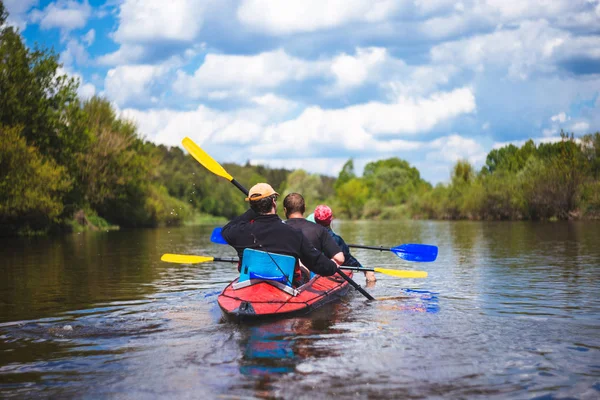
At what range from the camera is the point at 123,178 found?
39844mm

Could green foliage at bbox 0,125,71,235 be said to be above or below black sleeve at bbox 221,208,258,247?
above

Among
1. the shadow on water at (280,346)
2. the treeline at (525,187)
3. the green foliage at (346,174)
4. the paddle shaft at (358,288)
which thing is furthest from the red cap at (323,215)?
the green foliage at (346,174)

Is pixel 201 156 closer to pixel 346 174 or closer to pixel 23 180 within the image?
pixel 23 180

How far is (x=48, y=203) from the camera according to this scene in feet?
90.9

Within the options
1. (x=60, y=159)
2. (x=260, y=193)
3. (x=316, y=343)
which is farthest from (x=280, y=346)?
(x=60, y=159)

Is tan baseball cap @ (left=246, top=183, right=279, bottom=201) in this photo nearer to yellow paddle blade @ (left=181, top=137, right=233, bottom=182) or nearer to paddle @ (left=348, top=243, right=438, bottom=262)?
paddle @ (left=348, top=243, right=438, bottom=262)

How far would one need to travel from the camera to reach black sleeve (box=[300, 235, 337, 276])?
24.7 feet

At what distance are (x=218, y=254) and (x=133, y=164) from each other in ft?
75.9

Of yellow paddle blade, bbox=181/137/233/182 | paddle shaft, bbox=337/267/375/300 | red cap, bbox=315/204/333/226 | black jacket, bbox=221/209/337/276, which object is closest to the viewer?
black jacket, bbox=221/209/337/276

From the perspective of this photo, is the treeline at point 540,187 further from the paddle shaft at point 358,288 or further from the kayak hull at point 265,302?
the kayak hull at point 265,302

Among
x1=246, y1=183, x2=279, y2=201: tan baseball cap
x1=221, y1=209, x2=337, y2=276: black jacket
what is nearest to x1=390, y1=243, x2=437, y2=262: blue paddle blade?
x1=221, y1=209, x2=337, y2=276: black jacket

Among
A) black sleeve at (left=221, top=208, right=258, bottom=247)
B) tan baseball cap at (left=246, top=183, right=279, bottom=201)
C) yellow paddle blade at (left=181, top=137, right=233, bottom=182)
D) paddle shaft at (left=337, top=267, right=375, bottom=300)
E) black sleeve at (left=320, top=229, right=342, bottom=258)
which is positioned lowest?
paddle shaft at (left=337, top=267, right=375, bottom=300)

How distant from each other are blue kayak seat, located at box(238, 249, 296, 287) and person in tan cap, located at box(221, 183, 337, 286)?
65mm

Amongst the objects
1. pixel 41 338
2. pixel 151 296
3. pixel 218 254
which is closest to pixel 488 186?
pixel 218 254
